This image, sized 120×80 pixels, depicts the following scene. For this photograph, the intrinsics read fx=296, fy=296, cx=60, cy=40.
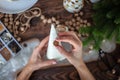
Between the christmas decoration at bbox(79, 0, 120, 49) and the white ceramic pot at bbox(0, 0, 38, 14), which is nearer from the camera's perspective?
the christmas decoration at bbox(79, 0, 120, 49)

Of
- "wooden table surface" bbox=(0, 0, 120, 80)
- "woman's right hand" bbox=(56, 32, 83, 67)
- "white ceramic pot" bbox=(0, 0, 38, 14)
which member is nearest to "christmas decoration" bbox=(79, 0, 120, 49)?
"woman's right hand" bbox=(56, 32, 83, 67)

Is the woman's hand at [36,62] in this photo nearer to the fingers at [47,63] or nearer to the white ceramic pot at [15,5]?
the fingers at [47,63]

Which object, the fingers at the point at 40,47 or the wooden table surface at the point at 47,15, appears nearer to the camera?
the fingers at the point at 40,47

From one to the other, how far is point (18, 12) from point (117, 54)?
1.17ft

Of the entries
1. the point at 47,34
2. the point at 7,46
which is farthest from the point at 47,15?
the point at 7,46

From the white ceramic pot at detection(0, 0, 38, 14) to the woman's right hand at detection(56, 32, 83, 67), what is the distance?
8.3 inches

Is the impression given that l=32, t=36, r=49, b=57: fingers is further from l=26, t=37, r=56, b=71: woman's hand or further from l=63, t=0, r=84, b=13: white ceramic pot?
l=63, t=0, r=84, b=13: white ceramic pot

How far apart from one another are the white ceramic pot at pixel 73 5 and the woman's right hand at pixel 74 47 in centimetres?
15

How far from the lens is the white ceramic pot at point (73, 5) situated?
96 centimetres

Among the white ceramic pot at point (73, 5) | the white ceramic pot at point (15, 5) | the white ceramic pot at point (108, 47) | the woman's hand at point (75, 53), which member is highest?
the white ceramic pot at point (15, 5)

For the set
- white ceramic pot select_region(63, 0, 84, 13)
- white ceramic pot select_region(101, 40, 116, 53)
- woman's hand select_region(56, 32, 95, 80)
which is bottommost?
white ceramic pot select_region(101, 40, 116, 53)

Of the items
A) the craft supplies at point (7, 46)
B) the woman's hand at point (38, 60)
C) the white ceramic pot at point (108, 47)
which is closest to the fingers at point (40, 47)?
the woman's hand at point (38, 60)

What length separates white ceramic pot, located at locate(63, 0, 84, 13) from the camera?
0.96 meters

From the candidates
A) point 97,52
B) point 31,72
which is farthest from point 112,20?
point 31,72
